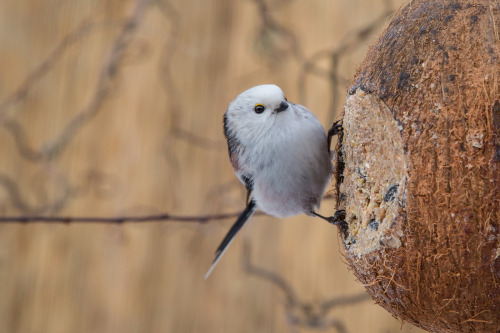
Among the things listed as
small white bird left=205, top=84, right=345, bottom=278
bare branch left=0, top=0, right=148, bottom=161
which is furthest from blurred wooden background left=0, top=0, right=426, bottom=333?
small white bird left=205, top=84, right=345, bottom=278

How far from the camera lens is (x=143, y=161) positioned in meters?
2.36

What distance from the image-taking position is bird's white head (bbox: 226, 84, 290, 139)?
4.58 ft

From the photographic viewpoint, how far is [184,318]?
2.31 metres

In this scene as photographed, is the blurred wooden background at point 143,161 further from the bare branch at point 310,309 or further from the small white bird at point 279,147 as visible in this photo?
the small white bird at point 279,147

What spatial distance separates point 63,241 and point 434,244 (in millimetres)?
1756

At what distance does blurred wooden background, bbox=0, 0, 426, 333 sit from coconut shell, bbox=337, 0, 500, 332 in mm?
1052

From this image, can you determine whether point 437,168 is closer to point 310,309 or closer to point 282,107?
point 282,107

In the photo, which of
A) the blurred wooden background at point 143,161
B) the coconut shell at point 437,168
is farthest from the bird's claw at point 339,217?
the blurred wooden background at point 143,161

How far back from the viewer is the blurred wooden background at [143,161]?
222 centimetres

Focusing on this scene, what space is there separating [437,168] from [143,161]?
158 centimetres

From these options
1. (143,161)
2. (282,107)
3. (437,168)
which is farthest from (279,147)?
(143,161)

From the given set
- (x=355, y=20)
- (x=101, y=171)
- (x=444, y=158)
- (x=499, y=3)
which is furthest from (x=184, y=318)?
(x=499, y=3)

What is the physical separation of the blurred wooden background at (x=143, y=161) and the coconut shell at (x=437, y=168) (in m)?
1.05

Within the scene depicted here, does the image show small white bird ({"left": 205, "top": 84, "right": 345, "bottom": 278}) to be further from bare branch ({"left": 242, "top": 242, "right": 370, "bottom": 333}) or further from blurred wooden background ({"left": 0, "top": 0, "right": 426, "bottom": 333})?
blurred wooden background ({"left": 0, "top": 0, "right": 426, "bottom": 333})
